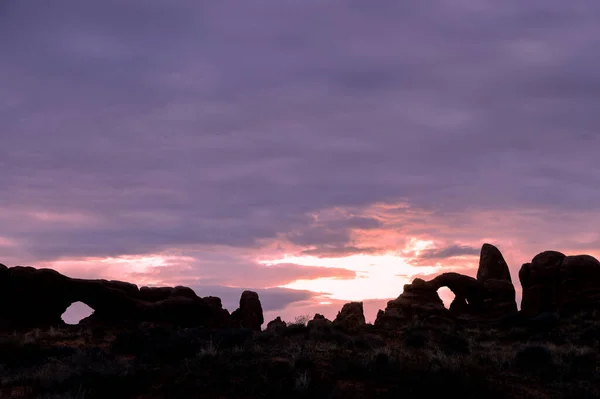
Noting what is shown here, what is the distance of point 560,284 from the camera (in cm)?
4669

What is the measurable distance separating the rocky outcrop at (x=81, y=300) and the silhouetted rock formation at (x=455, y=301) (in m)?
16.5

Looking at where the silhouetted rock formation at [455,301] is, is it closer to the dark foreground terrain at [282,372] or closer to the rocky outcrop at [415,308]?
the rocky outcrop at [415,308]

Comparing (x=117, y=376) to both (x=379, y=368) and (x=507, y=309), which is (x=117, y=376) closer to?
(x=379, y=368)

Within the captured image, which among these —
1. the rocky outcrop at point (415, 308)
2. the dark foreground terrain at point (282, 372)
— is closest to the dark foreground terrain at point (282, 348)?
the dark foreground terrain at point (282, 372)

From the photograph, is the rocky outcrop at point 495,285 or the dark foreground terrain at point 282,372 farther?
the rocky outcrop at point 495,285

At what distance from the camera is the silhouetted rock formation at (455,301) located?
47.3 meters

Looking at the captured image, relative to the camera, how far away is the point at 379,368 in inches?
655

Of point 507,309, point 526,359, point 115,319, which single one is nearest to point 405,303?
point 507,309

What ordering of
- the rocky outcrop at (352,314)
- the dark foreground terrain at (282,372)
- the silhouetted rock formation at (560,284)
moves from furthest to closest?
the rocky outcrop at (352,314) → the silhouetted rock formation at (560,284) → the dark foreground terrain at (282,372)

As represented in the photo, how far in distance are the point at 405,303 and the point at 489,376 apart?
32174 mm

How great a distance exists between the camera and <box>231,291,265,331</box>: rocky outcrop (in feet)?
156

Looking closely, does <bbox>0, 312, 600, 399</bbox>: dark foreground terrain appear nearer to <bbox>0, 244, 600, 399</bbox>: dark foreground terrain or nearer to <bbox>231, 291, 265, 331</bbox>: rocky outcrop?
<bbox>0, 244, 600, 399</bbox>: dark foreground terrain

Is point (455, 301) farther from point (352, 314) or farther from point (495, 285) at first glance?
point (352, 314)

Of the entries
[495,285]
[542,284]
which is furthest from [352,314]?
[542,284]
